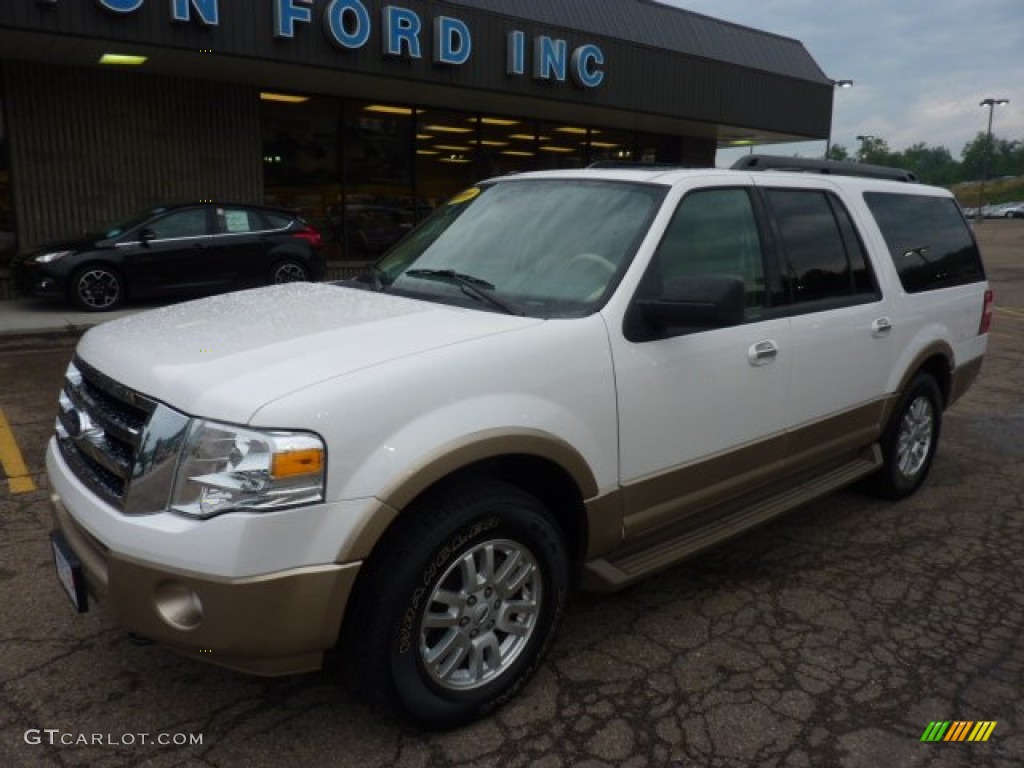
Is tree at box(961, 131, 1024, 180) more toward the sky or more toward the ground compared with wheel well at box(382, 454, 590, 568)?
more toward the sky

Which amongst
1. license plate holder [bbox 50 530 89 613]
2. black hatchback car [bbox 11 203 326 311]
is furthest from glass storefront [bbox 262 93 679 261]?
license plate holder [bbox 50 530 89 613]

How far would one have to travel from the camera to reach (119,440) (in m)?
2.47

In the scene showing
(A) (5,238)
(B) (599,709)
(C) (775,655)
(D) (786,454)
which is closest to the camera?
(B) (599,709)

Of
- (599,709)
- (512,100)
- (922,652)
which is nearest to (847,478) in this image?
(922,652)

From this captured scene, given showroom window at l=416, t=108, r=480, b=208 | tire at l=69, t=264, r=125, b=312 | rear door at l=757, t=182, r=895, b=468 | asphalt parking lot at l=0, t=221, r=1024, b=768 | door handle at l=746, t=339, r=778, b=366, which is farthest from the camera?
showroom window at l=416, t=108, r=480, b=208

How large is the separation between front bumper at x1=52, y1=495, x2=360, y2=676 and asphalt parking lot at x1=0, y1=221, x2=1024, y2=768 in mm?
459

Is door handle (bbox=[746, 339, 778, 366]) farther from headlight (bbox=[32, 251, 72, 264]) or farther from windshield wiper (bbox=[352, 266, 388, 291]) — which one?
headlight (bbox=[32, 251, 72, 264])

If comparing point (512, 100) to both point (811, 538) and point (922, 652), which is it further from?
point (922, 652)

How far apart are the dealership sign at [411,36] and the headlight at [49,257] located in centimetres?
307

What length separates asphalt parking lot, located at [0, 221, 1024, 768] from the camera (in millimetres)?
2551

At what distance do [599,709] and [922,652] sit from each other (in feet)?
4.44

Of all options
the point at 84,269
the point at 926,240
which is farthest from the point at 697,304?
the point at 84,269

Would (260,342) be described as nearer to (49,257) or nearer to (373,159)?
(49,257)

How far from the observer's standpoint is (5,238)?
40.9ft
